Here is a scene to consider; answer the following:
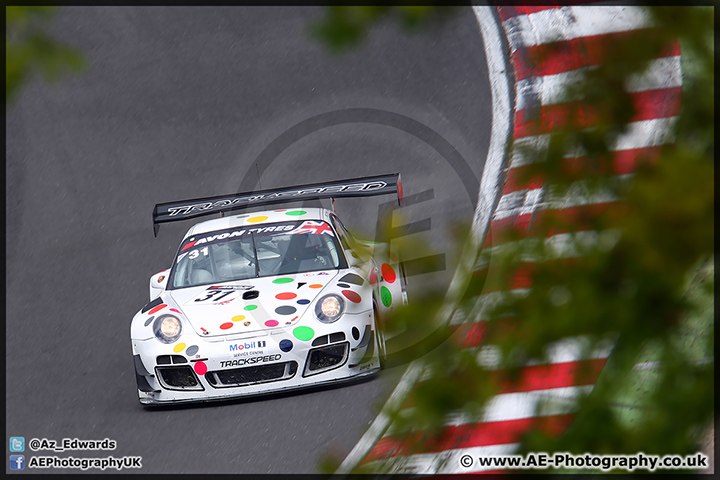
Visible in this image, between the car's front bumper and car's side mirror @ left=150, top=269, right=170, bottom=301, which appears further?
car's side mirror @ left=150, top=269, right=170, bottom=301

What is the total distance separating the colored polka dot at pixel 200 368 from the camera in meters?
5.39

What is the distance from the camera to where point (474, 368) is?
1612 millimetres

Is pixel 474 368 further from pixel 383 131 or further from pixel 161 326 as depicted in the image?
pixel 383 131

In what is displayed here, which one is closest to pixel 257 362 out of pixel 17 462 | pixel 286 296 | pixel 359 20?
pixel 286 296

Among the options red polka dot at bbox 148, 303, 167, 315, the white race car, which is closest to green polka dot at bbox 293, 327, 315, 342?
the white race car

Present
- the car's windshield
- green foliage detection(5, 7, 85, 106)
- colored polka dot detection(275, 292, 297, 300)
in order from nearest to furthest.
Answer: green foliage detection(5, 7, 85, 106) < colored polka dot detection(275, 292, 297, 300) < the car's windshield

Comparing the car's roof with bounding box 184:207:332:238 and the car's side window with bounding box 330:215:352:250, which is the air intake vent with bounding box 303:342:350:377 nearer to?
Answer: the car's side window with bounding box 330:215:352:250

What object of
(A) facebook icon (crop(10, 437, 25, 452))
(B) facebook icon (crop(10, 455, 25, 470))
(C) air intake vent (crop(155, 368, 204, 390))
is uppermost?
(C) air intake vent (crop(155, 368, 204, 390))

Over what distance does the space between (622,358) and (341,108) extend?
917cm

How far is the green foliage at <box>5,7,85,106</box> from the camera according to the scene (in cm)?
159

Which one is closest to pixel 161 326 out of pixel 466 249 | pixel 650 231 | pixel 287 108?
pixel 466 249

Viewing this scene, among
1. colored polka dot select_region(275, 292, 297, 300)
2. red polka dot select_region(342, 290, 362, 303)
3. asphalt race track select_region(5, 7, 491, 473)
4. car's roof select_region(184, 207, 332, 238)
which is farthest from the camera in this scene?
car's roof select_region(184, 207, 332, 238)

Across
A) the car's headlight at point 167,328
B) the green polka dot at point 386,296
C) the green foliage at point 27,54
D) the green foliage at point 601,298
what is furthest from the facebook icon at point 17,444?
the green foliage at point 601,298

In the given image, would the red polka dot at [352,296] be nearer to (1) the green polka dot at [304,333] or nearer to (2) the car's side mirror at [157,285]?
(1) the green polka dot at [304,333]
